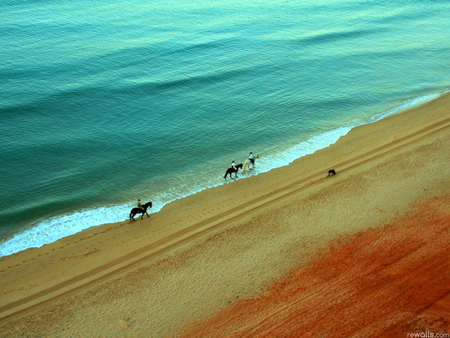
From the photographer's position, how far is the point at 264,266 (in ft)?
52.4

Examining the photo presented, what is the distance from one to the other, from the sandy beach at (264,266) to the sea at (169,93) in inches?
95.4

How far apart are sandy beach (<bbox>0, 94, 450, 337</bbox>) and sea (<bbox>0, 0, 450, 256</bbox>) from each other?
242 centimetres

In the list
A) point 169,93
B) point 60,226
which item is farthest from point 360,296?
point 169,93

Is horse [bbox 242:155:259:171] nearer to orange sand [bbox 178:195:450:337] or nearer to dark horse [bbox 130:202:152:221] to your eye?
dark horse [bbox 130:202:152:221]

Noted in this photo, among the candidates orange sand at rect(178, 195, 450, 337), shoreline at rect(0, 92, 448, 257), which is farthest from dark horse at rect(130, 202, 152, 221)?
orange sand at rect(178, 195, 450, 337)

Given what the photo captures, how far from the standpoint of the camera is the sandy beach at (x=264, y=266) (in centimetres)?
1362

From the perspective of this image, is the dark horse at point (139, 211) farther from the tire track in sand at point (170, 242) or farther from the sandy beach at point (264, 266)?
the tire track in sand at point (170, 242)

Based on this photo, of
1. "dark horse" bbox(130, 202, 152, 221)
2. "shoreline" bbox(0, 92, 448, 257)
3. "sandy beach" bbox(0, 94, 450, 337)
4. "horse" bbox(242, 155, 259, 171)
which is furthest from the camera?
"horse" bbox(242, 155, 259, 171)

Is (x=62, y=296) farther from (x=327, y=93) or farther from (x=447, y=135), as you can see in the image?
(x=327, y=93)

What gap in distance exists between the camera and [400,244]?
16516mm

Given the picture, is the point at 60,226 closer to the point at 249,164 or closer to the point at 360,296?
the point at 249,164

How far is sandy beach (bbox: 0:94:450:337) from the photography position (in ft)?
44.7

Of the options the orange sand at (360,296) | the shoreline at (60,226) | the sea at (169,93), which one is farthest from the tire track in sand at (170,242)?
the orange sand at (360,296)

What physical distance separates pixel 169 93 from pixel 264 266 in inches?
891
